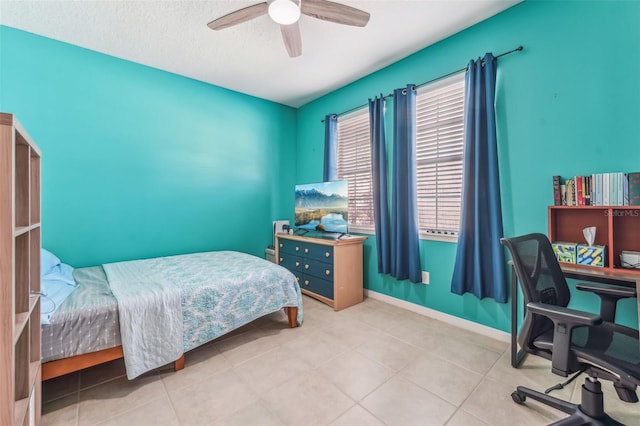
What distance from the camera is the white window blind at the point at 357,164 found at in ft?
11.3

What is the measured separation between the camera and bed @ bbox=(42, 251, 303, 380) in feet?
5.25

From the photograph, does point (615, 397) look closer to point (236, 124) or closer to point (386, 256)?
point (386, 256)

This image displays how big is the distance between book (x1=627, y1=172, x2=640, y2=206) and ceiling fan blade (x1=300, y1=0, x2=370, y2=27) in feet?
6.48

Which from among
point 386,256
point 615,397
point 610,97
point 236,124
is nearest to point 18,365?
point 386,256

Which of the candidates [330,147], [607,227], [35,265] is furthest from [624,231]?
[35,265]

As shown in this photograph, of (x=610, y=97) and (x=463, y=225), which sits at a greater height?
(x=610, y=97)

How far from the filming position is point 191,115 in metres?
3.39

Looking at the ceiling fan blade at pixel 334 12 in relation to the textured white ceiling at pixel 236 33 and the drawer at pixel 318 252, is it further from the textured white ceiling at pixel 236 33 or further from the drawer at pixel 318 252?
the drawer at pixel 318 252

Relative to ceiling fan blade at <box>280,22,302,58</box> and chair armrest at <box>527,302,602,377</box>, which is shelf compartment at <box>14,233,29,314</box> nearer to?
ceiling fan blade at <box>280,22,302,58</box>

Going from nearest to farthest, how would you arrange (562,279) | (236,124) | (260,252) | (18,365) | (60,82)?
(18,365) < (562,279) < (60,82) < (236,124) < (260,252)

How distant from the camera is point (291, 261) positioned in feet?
11.7

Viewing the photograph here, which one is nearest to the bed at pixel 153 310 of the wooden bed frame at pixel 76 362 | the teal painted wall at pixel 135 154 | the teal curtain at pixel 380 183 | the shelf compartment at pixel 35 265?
the wooden bed frame at pixel 76 362

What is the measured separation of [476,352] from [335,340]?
1100 mm

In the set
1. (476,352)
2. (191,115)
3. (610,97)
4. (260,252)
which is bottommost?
(476,352)
